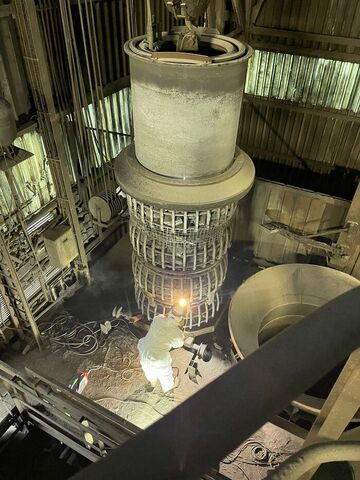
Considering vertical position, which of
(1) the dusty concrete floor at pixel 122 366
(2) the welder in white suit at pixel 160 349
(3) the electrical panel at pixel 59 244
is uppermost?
(3) the electrical panel at pixel 59 244

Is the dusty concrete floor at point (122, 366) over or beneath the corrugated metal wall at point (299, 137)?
beneath

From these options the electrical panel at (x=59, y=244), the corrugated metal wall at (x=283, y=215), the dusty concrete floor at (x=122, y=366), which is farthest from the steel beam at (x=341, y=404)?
the corrugated metal wall at (x=283, y=215)

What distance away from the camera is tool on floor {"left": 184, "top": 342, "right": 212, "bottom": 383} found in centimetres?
692

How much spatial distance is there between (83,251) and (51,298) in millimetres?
1161

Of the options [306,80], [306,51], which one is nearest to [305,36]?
[306,51]

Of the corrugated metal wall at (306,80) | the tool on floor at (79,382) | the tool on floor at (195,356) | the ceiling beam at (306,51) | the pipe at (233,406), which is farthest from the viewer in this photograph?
the corrugated metal wall at (306,80)

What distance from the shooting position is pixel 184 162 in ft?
17.0

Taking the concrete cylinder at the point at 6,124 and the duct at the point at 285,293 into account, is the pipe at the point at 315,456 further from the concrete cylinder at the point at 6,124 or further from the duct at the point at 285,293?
the concrete cylinder at the point at 6,124

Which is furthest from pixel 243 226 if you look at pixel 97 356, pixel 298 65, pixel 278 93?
pixel 97 356

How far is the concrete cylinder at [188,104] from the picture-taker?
14.7 ft

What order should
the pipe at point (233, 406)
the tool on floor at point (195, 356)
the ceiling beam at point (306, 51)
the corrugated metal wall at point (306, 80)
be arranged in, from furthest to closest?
1. the corrugated metal wall at point (306, 80)
2. the ceiling beam at point (306, 51)
3. the tool on floor at point (195, 356)
4. the pipe at point (233, 406)

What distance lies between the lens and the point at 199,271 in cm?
657

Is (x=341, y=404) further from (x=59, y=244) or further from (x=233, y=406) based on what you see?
(x=59, y=244)

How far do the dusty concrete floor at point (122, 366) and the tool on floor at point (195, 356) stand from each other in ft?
0.37
